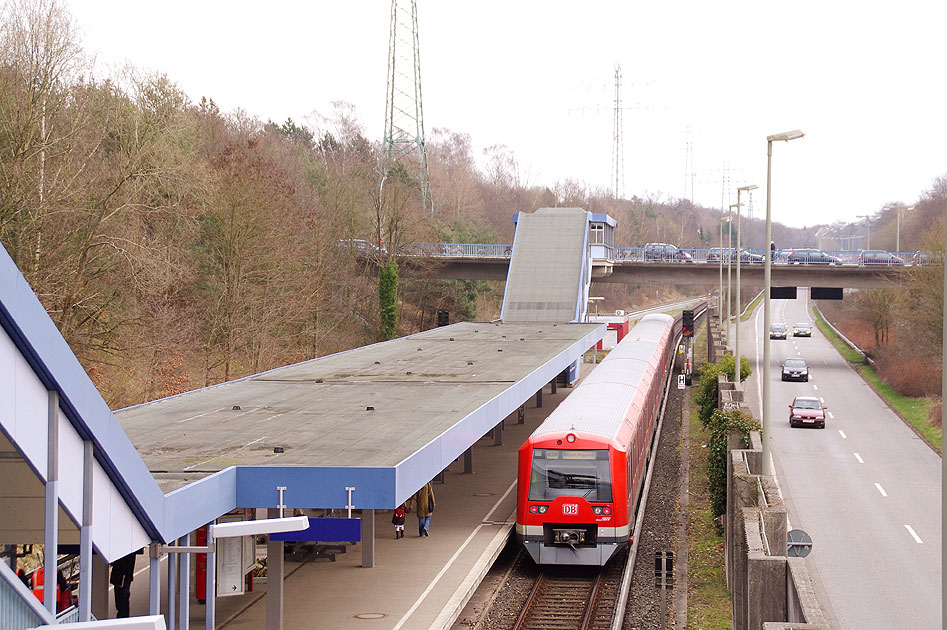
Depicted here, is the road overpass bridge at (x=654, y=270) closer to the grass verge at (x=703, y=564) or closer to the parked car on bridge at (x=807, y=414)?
the parked car on bridge at (x=807, y=414)

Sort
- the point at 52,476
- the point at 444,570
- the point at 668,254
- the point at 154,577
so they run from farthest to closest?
1. the point at 668,254
2. the point at 444,570
3. the point at 154,577
4. the point at 52,476

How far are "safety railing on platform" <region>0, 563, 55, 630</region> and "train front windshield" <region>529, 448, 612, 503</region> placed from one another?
1094 cm

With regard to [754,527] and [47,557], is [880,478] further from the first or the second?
[47,557]

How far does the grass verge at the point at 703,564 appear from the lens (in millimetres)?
16578

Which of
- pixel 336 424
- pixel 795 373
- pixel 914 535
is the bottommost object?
pixel 914 535

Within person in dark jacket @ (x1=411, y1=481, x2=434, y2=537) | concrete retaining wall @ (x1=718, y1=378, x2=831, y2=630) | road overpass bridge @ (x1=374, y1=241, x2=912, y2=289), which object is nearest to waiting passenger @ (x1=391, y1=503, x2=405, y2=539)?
person in dark jacket @ (x1=411, y1=481, x2=434, y2=537)

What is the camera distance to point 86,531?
9320mm

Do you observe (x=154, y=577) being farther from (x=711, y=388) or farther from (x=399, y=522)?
(x=711, y=388)

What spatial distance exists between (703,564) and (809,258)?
1583 inches

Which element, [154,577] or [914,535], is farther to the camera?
[914,535]

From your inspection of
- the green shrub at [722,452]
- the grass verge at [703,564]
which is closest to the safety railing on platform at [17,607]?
the grass verge at [703,564]

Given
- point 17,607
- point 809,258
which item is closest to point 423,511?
point 17,607

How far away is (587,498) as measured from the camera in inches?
708

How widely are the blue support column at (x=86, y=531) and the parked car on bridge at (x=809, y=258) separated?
167ft
